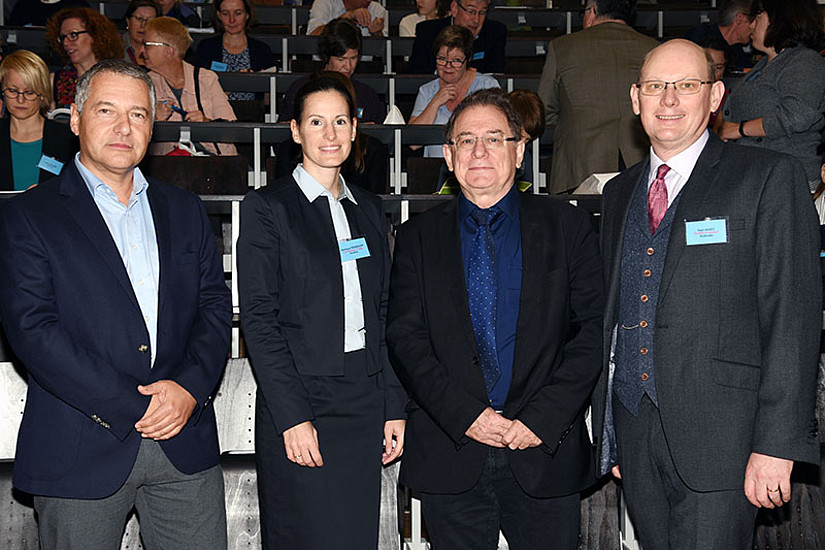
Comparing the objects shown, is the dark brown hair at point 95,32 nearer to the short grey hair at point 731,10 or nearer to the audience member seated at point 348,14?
the audience member seated at point 348,14

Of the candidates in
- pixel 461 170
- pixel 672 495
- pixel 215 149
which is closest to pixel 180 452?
pixel 461 170

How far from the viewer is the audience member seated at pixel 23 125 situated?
3633 mm

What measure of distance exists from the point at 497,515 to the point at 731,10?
205 inches

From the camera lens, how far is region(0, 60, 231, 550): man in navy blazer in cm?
187

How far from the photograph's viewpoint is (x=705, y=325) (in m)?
1.86

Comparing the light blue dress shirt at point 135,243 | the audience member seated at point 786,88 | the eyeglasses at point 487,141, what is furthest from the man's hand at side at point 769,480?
the audience member seated at point 786,88

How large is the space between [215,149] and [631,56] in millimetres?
2401

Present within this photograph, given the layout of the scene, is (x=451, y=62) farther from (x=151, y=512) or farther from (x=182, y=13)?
(x=151, y=512)

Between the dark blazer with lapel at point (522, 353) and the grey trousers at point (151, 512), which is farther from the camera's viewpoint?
the dark blazer with lapel at point (522, 353)

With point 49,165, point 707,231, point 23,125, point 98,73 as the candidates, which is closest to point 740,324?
point 707,231

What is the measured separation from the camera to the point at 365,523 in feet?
7.29

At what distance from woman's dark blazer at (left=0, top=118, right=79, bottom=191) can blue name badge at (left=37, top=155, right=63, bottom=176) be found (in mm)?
49

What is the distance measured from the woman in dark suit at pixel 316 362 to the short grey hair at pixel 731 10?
4.79 meters

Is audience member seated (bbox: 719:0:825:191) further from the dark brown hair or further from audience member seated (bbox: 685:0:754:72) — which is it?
the dark brown hair
